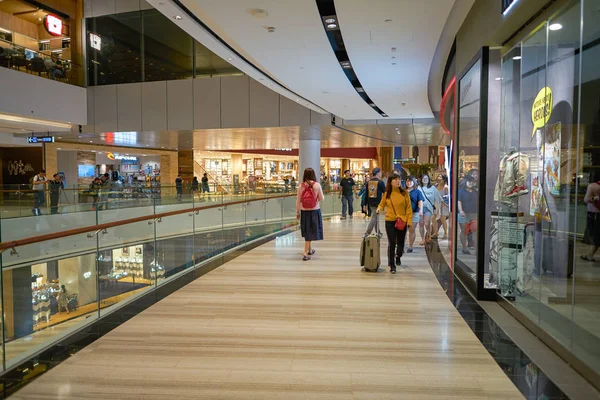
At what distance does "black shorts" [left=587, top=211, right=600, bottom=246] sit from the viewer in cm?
298

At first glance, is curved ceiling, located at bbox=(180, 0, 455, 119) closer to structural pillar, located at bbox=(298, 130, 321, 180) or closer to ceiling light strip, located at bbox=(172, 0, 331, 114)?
ceiling light strip, located at bbox=(172, 0, 331, 114)

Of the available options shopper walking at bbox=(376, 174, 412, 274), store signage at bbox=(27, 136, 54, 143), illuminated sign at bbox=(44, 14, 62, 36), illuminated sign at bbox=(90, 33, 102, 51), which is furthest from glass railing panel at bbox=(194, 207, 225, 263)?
illuminated sign at bbox=(44, 14, 62, 36)

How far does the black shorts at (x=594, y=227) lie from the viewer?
298 centimetres

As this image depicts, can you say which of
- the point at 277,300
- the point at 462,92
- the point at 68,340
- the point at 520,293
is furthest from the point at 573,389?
the point at 462,92

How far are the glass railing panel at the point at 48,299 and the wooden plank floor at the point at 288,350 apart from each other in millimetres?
421

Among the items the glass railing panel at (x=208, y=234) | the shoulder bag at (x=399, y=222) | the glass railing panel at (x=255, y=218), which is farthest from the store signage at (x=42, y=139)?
the shoulder bag at (x=399, y=222)

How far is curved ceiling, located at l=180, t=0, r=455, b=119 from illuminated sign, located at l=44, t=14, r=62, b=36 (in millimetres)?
14499

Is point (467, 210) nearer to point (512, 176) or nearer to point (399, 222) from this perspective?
point (399, 222)

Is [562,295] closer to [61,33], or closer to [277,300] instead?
[277,300]

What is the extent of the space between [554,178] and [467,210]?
2273 mm

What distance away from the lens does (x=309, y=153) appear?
17.9m

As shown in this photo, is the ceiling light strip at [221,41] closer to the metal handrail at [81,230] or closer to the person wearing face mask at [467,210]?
the metal handrail at [81,230]

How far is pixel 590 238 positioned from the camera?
10.0 ft

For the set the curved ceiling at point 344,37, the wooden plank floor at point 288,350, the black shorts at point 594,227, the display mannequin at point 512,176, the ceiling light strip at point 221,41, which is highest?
the ceiling light strip at point 221,41
